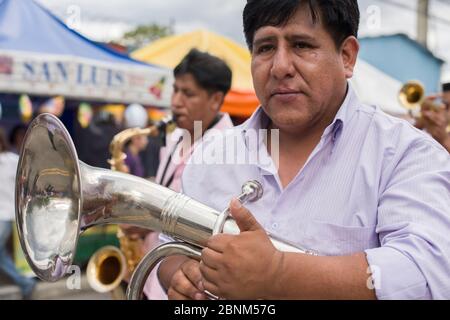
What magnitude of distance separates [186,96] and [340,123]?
1.92 m

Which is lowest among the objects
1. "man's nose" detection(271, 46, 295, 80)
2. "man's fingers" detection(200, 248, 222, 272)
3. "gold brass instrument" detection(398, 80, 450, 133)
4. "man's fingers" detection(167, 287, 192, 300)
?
"man's fingers" detection(167, 287, 192, 300)

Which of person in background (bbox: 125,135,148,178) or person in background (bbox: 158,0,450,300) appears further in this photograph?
person in background (bbox: 125,135,148,178)

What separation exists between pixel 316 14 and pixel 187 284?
0.79m

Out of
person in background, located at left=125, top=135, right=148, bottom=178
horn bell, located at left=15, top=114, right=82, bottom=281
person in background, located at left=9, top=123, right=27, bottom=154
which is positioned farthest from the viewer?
person in background, located at left=125, top=135, right=148, bottom=178

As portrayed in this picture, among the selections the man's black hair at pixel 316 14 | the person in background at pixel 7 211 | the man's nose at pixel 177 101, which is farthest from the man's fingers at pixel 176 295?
the person in background at pixel 7 211

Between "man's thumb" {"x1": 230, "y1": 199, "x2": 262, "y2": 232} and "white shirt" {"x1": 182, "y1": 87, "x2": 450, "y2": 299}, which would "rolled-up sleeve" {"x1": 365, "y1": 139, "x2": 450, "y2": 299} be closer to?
"white shirt" {"x1": 182, "y1": 87, "x2": 450, "y2": 299}

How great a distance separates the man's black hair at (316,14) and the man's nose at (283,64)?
7 cm

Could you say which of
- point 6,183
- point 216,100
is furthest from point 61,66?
point 216,100

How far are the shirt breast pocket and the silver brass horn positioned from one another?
6.8 inches

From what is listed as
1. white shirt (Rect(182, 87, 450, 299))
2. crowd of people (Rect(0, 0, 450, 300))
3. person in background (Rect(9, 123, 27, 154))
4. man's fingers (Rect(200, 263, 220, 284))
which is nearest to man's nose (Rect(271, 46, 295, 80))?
crowd of people (Rect(0, 0, 450, 300))

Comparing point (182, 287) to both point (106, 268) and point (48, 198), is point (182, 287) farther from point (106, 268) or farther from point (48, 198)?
point (106, 268)

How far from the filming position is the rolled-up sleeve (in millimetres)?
1080

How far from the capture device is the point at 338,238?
1289 millimetres
